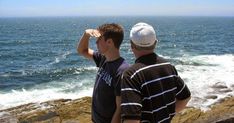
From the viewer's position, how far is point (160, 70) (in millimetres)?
3920

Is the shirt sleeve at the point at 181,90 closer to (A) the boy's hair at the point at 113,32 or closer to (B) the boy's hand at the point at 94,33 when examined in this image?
(A) the boy's hair at the point at 113,32

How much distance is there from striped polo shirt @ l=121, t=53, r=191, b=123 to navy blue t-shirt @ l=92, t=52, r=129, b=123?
0.41 metres

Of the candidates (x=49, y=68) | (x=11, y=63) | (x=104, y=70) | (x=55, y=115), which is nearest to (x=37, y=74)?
(x=49, y=68)

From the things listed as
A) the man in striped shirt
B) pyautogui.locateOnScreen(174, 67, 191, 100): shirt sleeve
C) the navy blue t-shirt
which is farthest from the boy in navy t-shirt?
pyautogui.locateOnScreen(174, 67, 191, 100): shirt sleeve

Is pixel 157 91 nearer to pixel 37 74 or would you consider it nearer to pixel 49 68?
pixel 37 74

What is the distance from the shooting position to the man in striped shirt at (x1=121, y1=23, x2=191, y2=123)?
3703mm

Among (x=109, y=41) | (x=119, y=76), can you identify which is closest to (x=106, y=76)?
(x=119, y=76)

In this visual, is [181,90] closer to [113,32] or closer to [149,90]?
[149,90]

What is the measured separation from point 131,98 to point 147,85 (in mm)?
202

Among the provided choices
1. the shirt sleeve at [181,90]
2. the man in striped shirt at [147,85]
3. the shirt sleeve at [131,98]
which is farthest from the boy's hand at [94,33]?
the shirt sleeve at [181,90]

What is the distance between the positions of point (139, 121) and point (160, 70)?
0.52m

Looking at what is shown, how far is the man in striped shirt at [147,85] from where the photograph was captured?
3.70 m

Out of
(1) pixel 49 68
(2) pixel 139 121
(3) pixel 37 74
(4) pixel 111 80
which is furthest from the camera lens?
(1) pixel 49 68

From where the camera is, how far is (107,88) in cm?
432
